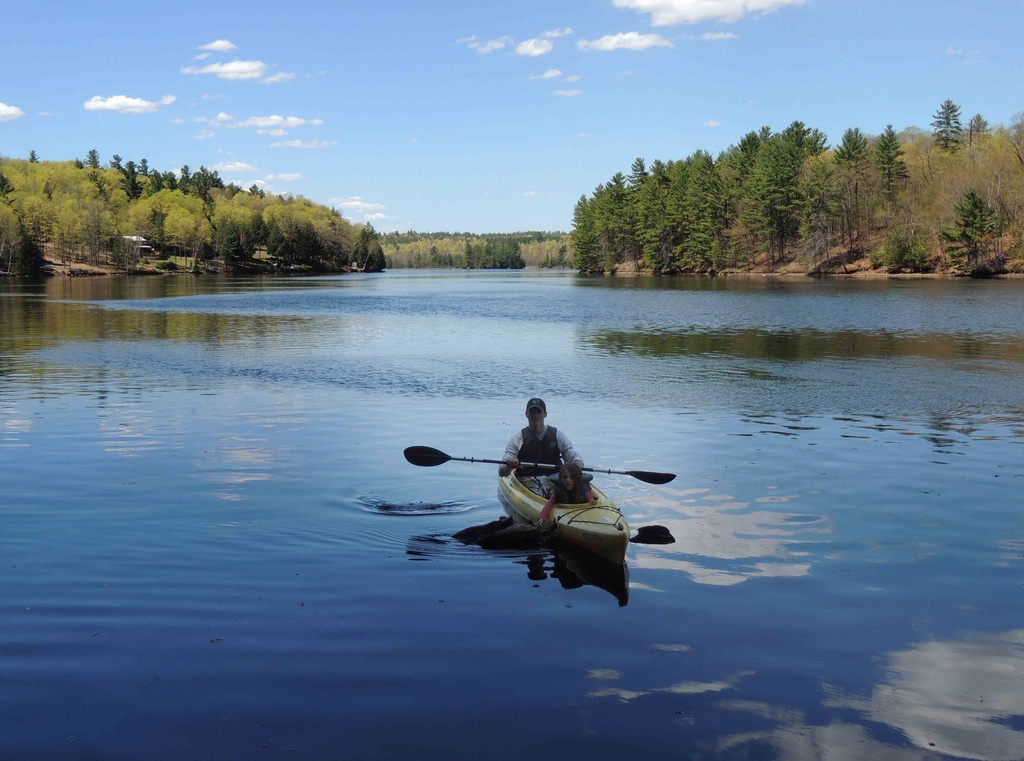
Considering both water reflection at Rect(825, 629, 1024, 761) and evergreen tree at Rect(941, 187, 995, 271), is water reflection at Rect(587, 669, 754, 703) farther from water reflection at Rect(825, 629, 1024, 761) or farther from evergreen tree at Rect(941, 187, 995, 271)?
evergreen tree at Rect(941, 187, 995, 271)

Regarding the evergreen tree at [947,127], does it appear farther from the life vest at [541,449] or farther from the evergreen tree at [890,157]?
the life vest at [541,449]

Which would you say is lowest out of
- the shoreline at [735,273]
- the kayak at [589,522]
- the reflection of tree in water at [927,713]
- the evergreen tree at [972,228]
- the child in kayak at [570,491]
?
the reflection of tree in water at [927,713]

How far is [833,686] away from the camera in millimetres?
8156

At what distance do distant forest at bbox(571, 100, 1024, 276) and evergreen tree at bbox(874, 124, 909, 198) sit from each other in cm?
16

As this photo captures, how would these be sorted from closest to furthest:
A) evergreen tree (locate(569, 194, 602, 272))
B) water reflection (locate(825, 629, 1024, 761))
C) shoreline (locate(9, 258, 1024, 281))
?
water reflection (locate(825, 629, 1024, 761)) → shoreline (locate(9, 258, 1024, 281)) → evergreen tree (locate(569, 194, 602, 272))

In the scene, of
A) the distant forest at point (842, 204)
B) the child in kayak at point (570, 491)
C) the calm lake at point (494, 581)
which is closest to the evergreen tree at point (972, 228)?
the distant forest at point (842, 204)

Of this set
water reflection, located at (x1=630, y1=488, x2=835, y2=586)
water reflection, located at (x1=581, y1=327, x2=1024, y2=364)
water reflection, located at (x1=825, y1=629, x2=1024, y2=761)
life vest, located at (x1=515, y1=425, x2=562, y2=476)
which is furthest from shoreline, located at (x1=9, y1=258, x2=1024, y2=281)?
water reflection, located at (x1=825, y1=629, x2=1024, y2=761)

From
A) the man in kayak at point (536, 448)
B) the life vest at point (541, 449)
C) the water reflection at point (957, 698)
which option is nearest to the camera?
the water reflection at point (957, 698)

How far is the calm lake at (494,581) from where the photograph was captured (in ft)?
24.4

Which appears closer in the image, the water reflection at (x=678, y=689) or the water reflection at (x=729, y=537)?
the water reflection at (x=678, y=689)

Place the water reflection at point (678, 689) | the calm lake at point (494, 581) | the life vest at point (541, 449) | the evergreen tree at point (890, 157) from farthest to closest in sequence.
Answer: the evergreen tree at point (890, 157) < the life vest at point (541, 449) < the water reflection at point (678, 689) < the calm lake at point (494, 581)

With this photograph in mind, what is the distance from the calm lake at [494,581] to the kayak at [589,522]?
325 millimetres

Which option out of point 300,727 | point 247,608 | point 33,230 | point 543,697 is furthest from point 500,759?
point 33,230

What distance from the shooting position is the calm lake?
7434 mm
